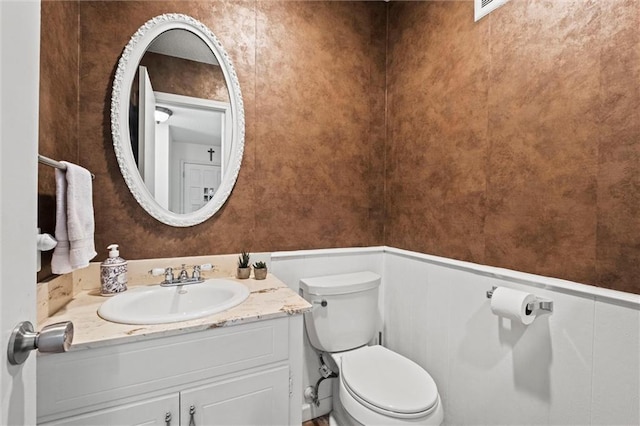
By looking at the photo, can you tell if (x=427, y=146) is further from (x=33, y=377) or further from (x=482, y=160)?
(x=33, y=377)

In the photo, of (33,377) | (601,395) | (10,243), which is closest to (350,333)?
(601,395)

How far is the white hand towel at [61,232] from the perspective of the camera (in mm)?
959

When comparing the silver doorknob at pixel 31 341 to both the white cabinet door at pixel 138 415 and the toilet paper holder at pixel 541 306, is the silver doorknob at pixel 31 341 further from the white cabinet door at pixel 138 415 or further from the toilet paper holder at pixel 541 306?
the toilet paper holder at pixel 541 306

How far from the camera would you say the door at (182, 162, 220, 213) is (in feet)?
4.72

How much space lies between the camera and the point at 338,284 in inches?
61.6

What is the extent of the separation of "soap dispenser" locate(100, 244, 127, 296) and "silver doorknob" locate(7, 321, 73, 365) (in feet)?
2.78

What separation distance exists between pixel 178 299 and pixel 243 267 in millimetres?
313

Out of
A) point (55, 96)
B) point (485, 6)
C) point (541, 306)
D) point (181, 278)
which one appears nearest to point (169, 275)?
point (181, 278)

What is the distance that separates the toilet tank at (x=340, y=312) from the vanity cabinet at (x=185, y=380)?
0.39 metres

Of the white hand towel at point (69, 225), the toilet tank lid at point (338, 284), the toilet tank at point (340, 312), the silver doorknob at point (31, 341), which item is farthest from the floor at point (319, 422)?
the silver doorknob at point (31, 341)

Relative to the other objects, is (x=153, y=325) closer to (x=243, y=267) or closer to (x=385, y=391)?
(x=243, y=267)

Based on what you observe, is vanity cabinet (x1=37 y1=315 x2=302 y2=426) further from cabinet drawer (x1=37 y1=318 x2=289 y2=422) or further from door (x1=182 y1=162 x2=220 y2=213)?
door (x1=182 y1=162 x2=220 y2=213)

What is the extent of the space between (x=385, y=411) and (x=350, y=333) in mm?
467

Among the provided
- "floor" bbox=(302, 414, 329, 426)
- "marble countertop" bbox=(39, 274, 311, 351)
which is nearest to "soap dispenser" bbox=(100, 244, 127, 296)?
"marble countertop" bbox=(39, 274, 311, 351)
